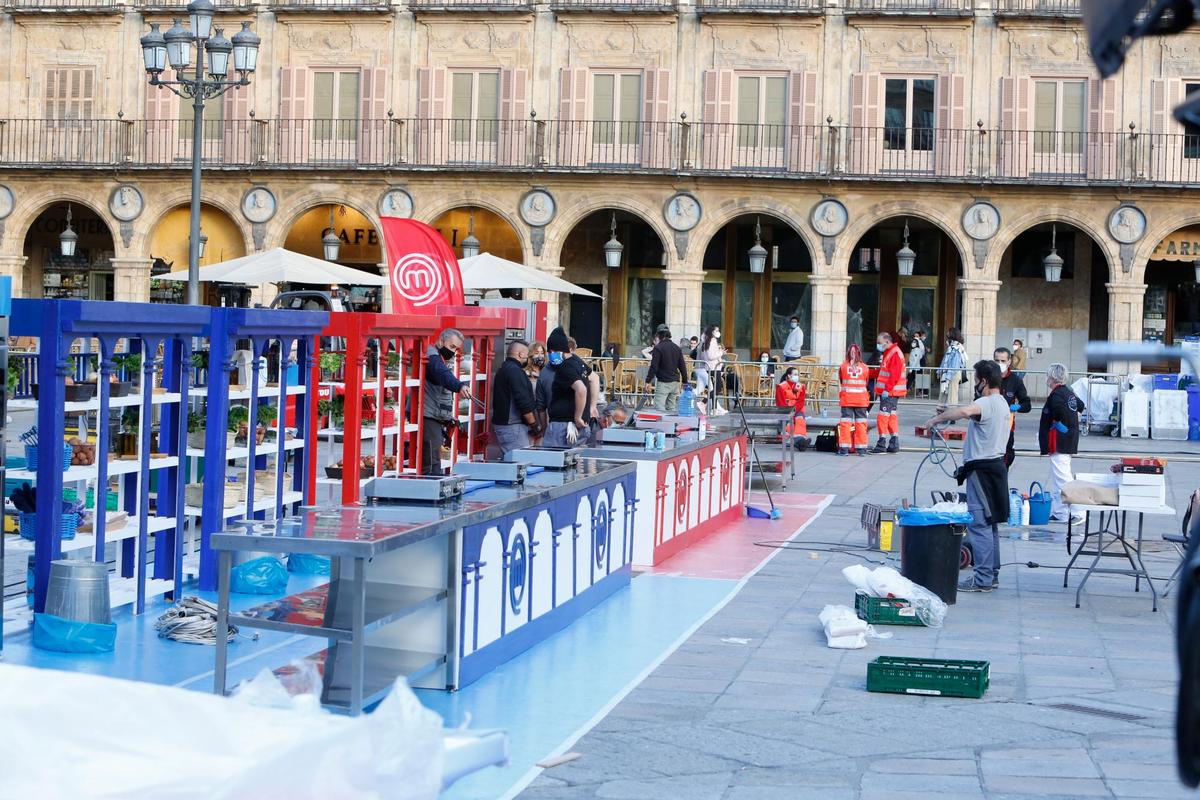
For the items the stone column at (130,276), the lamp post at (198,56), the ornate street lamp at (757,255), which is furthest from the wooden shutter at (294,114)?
the lamp post at (198,56)

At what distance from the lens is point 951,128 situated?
3097 cm

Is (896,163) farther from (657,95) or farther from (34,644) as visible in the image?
(34,644)

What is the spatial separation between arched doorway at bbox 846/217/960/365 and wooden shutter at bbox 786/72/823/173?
3723mm

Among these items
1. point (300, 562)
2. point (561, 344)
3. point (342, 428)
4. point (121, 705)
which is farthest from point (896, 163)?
point (121, 705)

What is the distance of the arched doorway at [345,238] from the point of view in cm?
3391

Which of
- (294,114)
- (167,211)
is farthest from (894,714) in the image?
(167,211)

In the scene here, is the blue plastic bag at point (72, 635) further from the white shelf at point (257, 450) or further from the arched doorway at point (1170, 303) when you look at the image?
the arched doorway at point (1170, 303)

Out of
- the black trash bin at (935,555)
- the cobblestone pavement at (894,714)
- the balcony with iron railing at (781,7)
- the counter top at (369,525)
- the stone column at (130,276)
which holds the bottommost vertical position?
the cobblestone pavement at (894,714)

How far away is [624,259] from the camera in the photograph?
34.8m

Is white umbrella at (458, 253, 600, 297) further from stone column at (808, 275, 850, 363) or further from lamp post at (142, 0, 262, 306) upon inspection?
stone column at (808, 275, 850, 363)

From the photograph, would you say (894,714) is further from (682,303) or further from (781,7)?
(781,7)

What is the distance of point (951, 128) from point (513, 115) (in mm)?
8467

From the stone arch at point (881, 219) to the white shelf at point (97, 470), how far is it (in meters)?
22.3

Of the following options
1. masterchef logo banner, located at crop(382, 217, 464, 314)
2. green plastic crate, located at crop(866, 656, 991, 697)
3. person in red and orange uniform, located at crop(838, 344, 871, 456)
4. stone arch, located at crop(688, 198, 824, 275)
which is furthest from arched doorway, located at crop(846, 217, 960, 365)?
green plastic crate, located at crop(866, 656, 991, 697)
